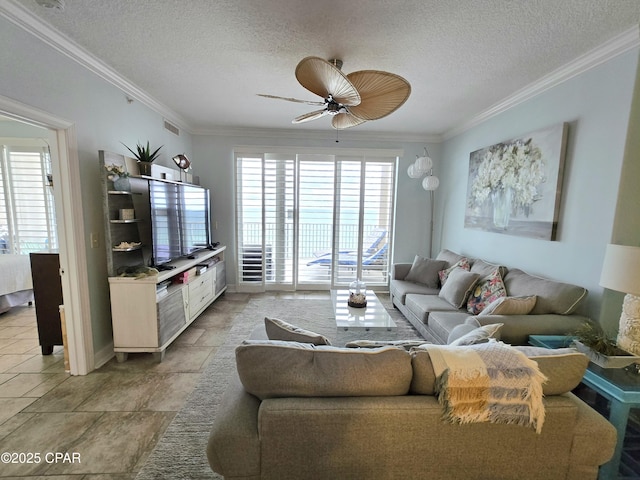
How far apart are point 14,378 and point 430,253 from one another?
5.24 meters

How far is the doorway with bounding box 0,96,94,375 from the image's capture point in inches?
83.4

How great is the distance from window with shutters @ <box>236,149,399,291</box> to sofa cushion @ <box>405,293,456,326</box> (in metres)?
1.62

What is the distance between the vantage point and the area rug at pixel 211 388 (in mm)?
1529

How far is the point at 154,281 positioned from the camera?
8.05 feet

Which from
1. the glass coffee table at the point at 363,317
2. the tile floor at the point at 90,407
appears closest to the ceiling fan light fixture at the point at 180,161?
the tile floor at the point at 90,407

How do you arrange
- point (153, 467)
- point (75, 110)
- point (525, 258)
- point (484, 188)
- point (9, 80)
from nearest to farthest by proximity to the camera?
point (153, 467), point (9, 80), point (75, 110), point (525, 258), point (484, 188)

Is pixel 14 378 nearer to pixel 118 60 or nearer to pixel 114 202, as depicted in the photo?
pixel 114 202

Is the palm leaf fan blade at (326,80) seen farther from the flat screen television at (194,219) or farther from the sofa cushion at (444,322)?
the flat screen television at (194,219)

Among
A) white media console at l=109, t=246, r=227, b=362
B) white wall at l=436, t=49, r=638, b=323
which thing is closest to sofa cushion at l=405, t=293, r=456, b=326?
white wall at l=436, t=49, r=638, b=323

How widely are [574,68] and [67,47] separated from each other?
13.2 ft

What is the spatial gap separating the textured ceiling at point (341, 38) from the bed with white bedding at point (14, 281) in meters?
2.85

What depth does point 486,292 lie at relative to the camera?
2699 mm

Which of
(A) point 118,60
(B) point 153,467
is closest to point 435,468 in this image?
(B) point 153,467

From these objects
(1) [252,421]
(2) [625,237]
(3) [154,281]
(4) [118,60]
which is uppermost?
(4) [118,60]
